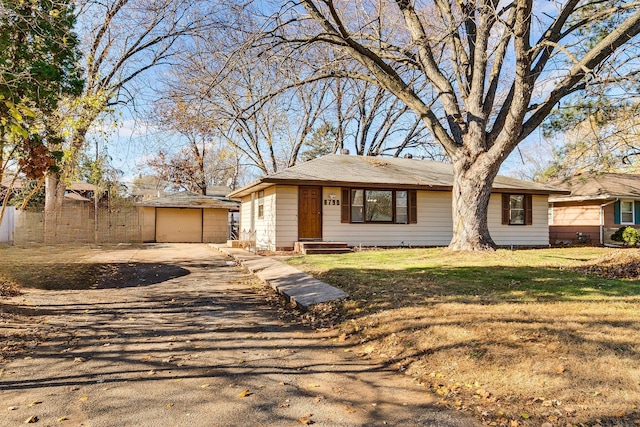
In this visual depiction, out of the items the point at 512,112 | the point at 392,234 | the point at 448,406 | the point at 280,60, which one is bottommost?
the point at 448,406

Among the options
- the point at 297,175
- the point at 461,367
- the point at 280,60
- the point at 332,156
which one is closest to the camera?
the point at 461,367

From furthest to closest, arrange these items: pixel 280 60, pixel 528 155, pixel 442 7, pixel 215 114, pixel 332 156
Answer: pixel 528 155, pixel 332 156, pixel 215 114, pixel 442 7, pixel 280 60

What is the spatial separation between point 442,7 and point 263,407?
1140 centimetres

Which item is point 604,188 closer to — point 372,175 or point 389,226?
point 389,226

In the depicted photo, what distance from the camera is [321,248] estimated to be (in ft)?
46.3

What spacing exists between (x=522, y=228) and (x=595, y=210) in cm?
518

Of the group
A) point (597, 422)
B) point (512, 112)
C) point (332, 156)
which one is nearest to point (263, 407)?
point (597, 422)

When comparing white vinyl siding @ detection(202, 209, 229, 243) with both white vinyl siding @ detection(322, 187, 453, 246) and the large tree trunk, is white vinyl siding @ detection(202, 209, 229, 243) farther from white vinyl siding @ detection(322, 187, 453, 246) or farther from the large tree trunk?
the large tree trunk

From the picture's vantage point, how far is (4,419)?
2.86 meters

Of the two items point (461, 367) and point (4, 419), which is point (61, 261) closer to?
point (4, 419)

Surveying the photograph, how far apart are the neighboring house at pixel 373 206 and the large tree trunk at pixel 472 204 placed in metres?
Result: 4.18

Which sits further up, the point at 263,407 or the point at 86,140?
the point at 86,140

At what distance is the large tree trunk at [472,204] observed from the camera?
1112 centimetres

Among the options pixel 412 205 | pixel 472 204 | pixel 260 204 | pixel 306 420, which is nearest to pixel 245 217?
pixel 260 204
